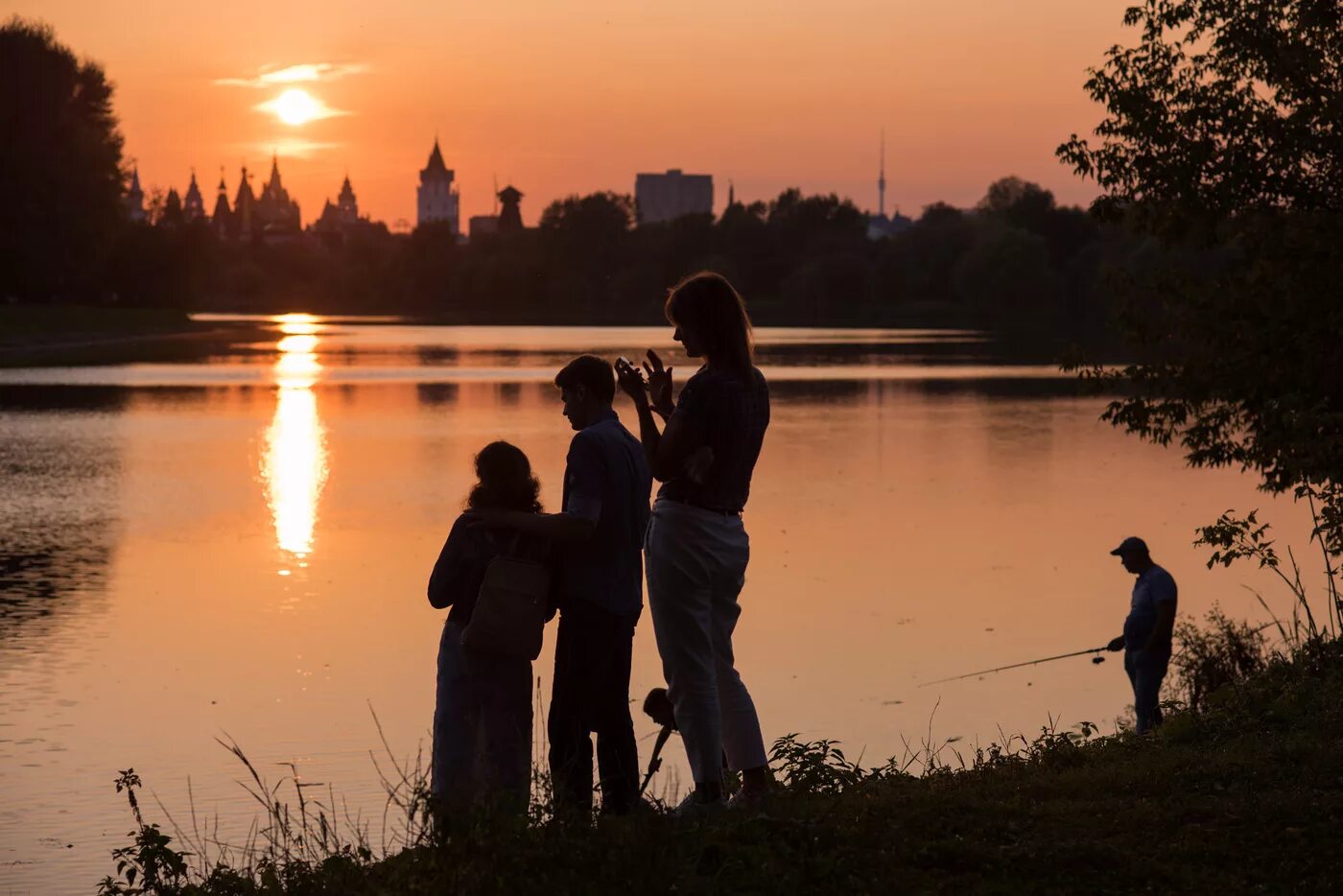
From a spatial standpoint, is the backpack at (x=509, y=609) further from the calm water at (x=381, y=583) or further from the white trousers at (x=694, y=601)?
the calm water at (x=381, y=583)

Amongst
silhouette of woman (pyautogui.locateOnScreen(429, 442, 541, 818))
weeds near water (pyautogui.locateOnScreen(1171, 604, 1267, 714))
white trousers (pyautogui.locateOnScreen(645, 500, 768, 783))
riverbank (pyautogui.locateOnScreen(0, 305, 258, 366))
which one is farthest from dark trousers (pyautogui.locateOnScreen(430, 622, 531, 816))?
riverbank (pyautogui.locateOnScreen(0, 305, 258, 366))

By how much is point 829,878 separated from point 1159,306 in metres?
8.37

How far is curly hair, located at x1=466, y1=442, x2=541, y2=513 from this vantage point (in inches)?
242

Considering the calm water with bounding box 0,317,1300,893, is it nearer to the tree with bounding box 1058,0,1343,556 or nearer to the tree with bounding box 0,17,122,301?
the tree with bounding box 1058,0,1343,556

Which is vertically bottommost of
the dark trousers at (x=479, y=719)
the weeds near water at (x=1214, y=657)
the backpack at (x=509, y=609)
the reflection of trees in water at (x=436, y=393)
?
the reflection of trees in water at (x=436, y=393)

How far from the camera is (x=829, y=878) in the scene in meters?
5.43

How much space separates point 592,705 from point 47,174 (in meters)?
76.5

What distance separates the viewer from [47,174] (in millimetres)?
76750

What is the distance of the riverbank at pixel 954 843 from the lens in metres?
5.41

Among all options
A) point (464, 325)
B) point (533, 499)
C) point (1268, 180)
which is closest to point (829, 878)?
point (533, 499)

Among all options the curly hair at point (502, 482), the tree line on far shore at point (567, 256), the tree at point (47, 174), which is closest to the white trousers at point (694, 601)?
the curly hair at point (502, 482)

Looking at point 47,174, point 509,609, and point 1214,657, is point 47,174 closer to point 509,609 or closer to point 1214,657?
point 1214,657

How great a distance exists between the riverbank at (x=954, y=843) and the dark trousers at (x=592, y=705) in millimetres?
452

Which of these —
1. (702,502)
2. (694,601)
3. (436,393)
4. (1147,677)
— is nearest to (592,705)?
(694,601)
